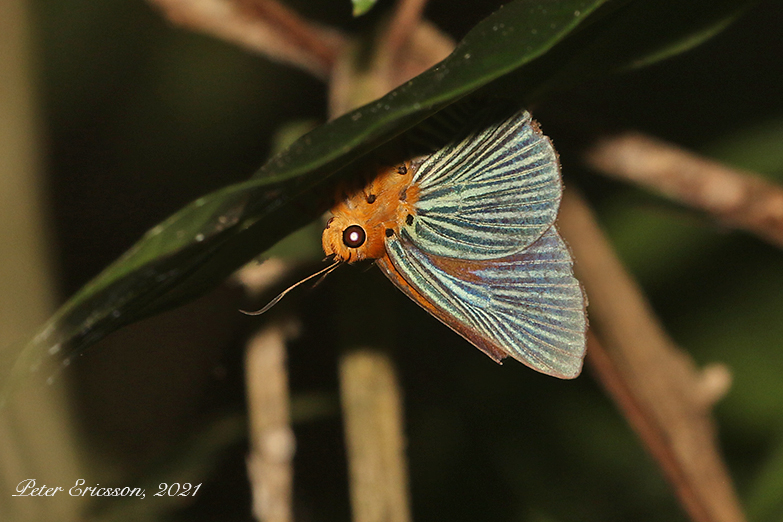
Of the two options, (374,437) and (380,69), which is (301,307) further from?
(380,69)

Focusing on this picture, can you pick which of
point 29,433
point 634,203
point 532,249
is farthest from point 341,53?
point 29,433

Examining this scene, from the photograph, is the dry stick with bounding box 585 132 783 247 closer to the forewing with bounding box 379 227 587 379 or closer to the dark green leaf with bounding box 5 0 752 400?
the forewing with bounding box 379 227 587 379

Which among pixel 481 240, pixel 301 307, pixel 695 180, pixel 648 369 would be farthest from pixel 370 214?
pixel 648 369

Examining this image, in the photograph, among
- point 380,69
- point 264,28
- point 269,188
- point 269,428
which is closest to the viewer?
point 269,188

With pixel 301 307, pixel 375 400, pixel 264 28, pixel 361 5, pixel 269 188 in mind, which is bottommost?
pixel 269 188

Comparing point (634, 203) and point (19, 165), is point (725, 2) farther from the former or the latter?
point (19, 165)

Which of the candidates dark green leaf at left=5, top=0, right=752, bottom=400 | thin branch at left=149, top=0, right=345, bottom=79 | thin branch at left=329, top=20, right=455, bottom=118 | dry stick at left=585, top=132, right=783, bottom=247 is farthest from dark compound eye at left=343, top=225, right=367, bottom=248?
dry stick at left=585, top=132, right=783, bottom=247

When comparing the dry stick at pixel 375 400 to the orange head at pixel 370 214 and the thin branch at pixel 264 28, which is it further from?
the orange head at pixel 370 214
